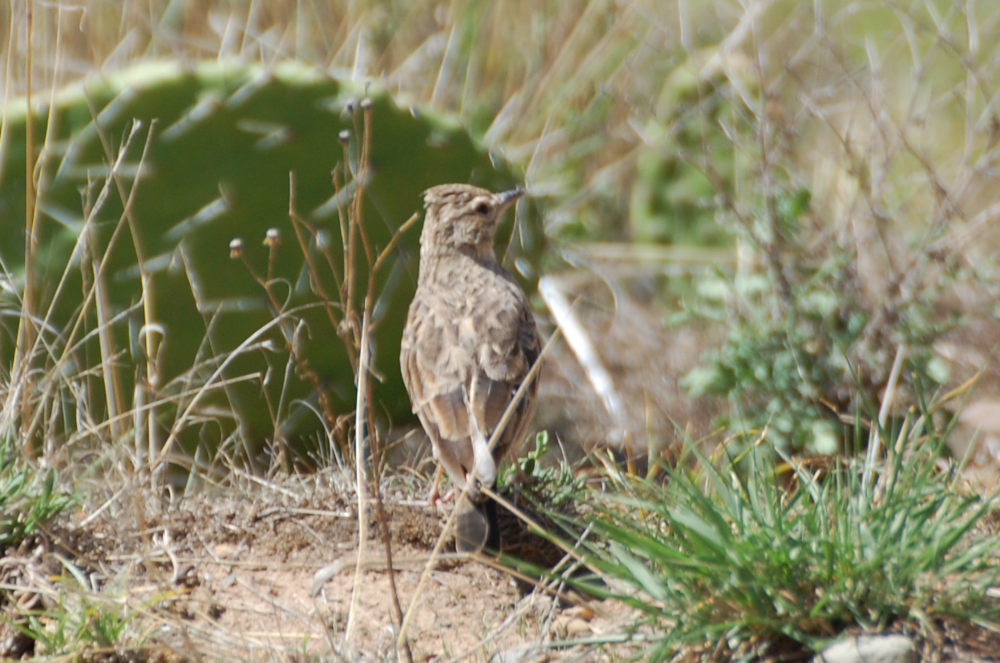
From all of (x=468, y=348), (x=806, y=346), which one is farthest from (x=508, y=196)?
(x=806, y=346)

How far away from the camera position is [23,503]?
12.1 ft

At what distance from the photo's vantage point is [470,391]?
4230 mm

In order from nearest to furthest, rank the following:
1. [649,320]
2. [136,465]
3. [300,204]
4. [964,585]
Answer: [964,585] → [136,465] → [300,204] → [649,320]

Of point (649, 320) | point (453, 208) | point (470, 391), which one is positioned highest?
point (453, 208)

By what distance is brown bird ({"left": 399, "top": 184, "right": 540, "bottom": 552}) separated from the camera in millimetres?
3926

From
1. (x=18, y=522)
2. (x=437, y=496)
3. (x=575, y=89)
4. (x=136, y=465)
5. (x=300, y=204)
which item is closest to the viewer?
(x=18, y=522)

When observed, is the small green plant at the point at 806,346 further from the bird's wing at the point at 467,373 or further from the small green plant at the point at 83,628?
the small green plant at the point at 83,628

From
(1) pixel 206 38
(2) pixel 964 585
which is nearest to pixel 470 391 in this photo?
(2) pixel 964 585

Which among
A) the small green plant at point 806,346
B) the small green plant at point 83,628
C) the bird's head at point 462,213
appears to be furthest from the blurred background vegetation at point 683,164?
the small green plant at point 83,628

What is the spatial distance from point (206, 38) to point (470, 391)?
4.34m

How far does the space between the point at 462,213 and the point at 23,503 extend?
7.19ft

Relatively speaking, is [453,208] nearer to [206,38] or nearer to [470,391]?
[470,391]

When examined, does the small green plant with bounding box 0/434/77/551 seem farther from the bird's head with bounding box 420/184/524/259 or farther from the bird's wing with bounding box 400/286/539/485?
the bird's head with bounding box 420/184/524/259

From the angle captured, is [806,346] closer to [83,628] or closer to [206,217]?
[206,217]
